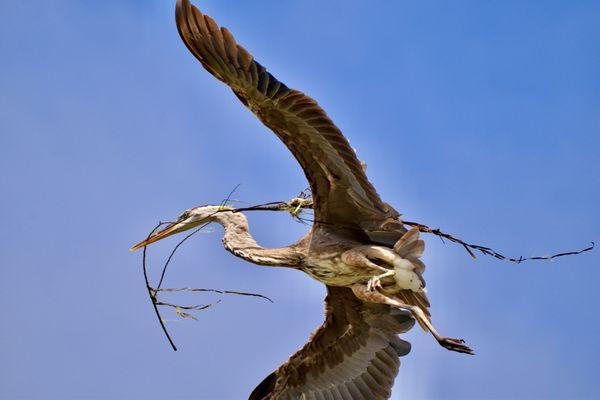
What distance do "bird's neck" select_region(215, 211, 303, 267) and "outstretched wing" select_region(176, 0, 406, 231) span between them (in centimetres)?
53

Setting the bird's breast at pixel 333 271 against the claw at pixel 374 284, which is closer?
the claw at pixel 374 284

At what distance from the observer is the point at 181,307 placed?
818cm

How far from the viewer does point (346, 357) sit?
910 centimetres

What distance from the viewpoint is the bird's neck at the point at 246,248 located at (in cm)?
843

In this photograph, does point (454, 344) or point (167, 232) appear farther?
point (167, 232)

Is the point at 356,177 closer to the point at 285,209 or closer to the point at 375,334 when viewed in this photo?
the point at 285,209

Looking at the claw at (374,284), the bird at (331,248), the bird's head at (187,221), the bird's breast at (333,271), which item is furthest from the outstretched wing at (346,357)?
the bird's head at (187,221)

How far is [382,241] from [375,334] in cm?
112

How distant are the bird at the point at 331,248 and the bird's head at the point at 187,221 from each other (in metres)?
0.01

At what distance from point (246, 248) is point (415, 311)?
5.98 feet

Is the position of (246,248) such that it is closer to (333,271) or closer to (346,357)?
(333,271)

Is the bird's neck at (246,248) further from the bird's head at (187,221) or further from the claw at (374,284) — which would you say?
the claw at (374,284)

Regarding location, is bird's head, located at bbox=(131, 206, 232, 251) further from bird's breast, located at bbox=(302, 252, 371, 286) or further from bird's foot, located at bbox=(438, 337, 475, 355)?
bird's foot, located at bbox=(438, 337, 475, 355)

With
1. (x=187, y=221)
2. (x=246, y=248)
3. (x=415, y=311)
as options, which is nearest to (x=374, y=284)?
(x=415, y=311)
